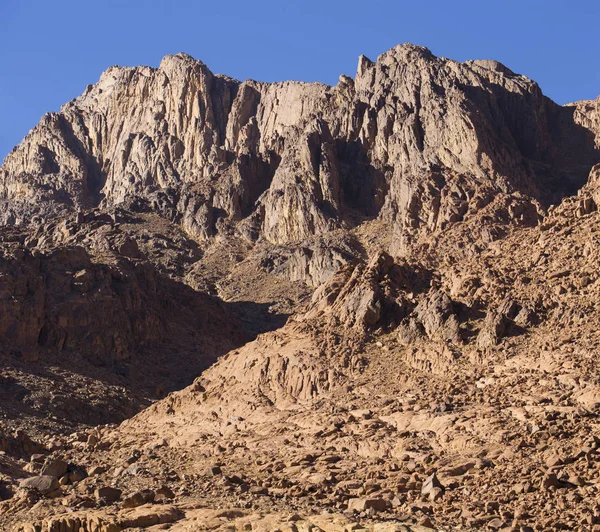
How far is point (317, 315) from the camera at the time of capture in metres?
52.7

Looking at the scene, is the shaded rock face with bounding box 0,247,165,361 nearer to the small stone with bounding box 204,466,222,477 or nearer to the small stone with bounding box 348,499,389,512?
the small stone with bounding box 204,466,222,477

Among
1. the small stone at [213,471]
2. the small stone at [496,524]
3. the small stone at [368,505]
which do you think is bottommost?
the small stone at [496,524]

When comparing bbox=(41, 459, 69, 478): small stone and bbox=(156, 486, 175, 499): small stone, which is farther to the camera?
bbox=(41, 459, 69, 478): small stone

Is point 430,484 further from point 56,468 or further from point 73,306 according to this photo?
point 73,306

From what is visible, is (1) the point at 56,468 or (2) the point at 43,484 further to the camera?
(1) the point at 56,468

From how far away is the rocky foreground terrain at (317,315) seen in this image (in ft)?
118

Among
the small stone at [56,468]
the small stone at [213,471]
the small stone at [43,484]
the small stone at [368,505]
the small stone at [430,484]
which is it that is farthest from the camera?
the small stone at [56,468]

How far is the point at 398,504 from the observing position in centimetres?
3328

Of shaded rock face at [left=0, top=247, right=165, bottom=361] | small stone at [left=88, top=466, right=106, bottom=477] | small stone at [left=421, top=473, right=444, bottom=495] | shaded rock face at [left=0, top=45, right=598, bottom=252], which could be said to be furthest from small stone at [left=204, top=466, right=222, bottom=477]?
shaded rock face at [left=0, top=45, right=598, bottom=252]

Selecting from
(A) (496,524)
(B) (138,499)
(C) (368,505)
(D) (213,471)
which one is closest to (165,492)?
(B) (138,499)

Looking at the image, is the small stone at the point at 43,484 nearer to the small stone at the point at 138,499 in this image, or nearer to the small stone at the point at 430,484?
the small stone at the point at 138,499

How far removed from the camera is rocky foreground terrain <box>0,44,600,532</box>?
118 feet

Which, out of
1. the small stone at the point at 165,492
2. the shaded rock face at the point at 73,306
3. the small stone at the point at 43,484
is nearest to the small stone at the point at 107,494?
the small stone at the point at 165,492

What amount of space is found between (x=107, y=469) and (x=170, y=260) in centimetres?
9649
